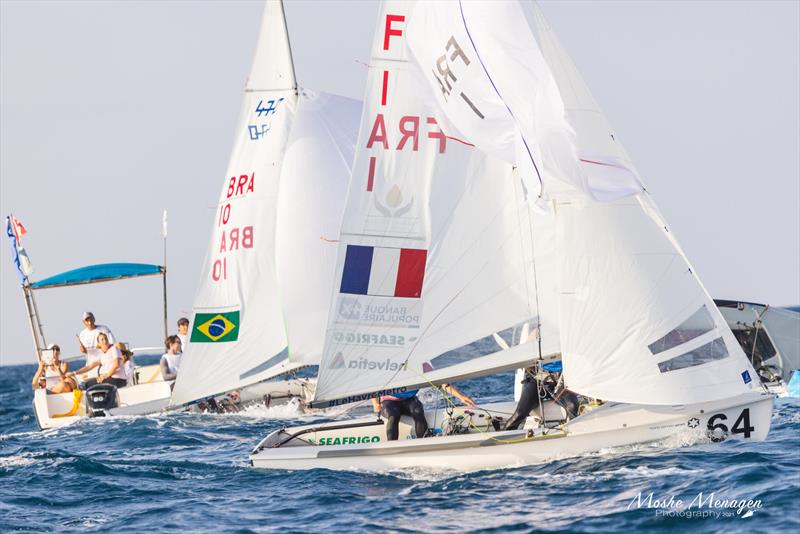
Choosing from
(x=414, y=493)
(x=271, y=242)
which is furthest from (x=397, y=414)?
(x=271, y=242)

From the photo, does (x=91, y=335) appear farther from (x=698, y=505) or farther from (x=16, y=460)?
(x=698, y=505)

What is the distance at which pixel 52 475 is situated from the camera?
→ 51.4 feet

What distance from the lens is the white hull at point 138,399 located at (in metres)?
23.3

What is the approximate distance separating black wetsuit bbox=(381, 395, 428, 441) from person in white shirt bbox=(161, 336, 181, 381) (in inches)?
376

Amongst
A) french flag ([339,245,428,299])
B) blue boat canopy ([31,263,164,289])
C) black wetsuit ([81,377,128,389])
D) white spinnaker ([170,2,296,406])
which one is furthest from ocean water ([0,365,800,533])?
blue boat canopy ([31,263,164,289])

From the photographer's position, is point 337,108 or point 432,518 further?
point 337,108

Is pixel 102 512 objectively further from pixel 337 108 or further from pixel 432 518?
pixel 337 108

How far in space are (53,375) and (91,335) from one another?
1.60 m

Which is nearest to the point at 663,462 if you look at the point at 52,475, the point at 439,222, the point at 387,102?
the point at 439,222

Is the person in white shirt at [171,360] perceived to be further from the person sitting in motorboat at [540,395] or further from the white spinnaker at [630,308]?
the white spinnaker at [630,308]

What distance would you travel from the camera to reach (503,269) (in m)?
14.3

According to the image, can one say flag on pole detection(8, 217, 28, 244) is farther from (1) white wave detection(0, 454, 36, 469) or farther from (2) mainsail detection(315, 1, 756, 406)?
(2) mainsail detection(315, 1, 756, 406)

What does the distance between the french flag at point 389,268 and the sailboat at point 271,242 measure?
6.86m

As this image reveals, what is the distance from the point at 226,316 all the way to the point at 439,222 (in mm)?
7972
